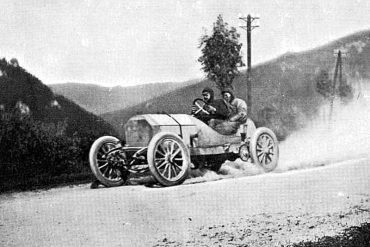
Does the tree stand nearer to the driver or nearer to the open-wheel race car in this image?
the driver

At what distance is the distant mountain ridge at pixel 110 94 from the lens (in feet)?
22.1

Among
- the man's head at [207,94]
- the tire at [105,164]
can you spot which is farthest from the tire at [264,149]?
the tire at [105,164]

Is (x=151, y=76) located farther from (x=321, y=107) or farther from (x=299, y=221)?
(x=321, y=107)

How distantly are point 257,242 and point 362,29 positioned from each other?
3611 mm

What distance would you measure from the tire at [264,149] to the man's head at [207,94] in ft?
2.63

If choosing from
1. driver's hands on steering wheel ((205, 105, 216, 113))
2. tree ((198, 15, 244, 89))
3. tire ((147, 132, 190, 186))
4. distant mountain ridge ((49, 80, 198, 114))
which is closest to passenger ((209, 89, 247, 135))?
driver's hands on steering wheel ((205, 105, 216, 113))

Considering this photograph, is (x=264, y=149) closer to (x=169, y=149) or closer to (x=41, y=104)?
(x=169, y=149)

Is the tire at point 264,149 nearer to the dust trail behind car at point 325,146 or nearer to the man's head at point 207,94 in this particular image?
the dust trail behind car at point 325,146

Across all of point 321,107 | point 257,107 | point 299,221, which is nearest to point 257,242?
point 299,221

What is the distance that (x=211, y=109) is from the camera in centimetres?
645

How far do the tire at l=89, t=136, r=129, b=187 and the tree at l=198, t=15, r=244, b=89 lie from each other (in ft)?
10.1

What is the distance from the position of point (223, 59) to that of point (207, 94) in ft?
13.6

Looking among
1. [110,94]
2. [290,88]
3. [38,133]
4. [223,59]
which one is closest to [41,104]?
[38,133]

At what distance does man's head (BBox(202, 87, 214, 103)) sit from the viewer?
645cm
